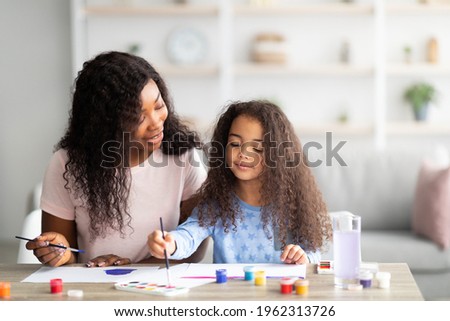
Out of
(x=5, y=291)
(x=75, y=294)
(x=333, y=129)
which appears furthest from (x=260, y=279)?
(x=333, y=129)

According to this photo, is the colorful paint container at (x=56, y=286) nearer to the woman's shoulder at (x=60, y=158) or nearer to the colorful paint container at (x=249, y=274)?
the colorful paint container at (x=249, y=274)

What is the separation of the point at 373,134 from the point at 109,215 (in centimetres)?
424

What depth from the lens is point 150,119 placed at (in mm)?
2121

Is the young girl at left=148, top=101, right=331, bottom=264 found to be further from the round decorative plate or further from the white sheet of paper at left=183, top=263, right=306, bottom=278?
the round decorative plate

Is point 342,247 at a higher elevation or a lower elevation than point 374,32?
lower

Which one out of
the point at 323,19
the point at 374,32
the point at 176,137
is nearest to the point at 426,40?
the point at 374,32

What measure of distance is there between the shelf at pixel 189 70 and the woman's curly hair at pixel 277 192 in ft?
12.7

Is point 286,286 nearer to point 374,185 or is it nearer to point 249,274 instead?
point 249,274

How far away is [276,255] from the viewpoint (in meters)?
2.12

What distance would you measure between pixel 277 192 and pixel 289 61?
14.0 ft

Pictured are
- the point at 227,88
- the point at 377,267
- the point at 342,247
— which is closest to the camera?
the point at 342,247

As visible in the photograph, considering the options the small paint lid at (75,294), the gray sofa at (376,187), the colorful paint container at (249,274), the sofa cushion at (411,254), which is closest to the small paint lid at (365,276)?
the colorful paint container at (249,274)

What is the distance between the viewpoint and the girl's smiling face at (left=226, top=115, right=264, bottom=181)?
2068 mm
